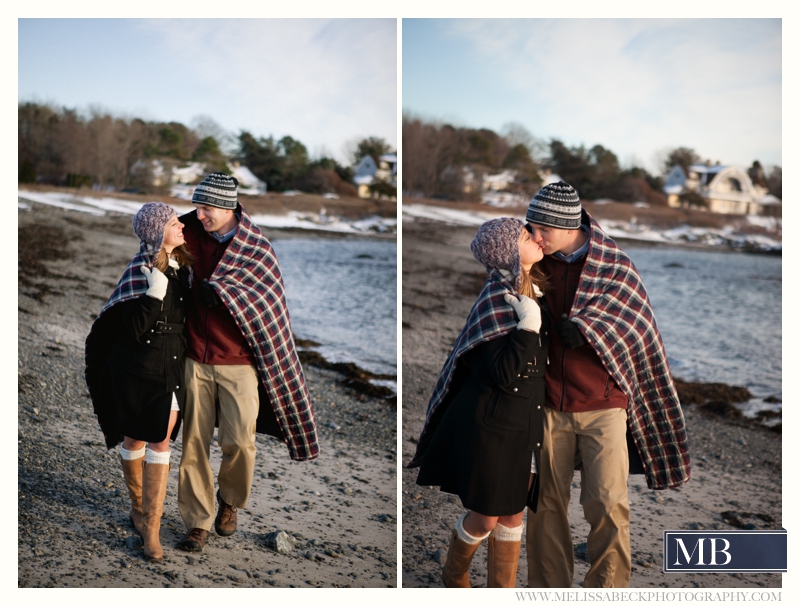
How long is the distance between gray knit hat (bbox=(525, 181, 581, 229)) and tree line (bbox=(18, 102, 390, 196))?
1543mm

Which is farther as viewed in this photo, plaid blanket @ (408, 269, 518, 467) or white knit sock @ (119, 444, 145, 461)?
white knit sock @ (119, 444, 145, 461)

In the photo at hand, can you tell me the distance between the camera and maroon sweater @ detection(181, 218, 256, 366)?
2.97m

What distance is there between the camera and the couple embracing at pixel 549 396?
249 centimetres

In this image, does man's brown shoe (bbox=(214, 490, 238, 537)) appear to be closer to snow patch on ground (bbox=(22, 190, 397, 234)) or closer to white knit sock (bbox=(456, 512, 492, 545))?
white knit sock (bbox=(456, 512, 492, 545))

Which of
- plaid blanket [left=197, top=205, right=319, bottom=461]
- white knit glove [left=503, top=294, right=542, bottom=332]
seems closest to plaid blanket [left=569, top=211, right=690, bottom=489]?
white knit glove [left=503, top=294, right=542, bottom=332]

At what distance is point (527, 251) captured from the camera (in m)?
2.51

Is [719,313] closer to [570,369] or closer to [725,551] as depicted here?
[725,551]

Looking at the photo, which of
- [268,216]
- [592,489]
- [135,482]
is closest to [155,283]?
[135,482]

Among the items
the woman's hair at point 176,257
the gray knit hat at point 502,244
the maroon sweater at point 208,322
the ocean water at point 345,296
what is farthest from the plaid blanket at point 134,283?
the ocean water at point 345,296

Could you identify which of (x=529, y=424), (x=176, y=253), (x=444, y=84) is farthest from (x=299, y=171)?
(x=529, y=424)

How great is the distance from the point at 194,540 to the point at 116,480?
669 millimetres

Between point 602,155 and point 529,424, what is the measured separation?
244 cm

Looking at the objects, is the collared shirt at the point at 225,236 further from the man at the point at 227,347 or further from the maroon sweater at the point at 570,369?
the maroon sweater at the point at 570,369

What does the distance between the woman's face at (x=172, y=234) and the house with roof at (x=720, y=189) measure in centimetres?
303
